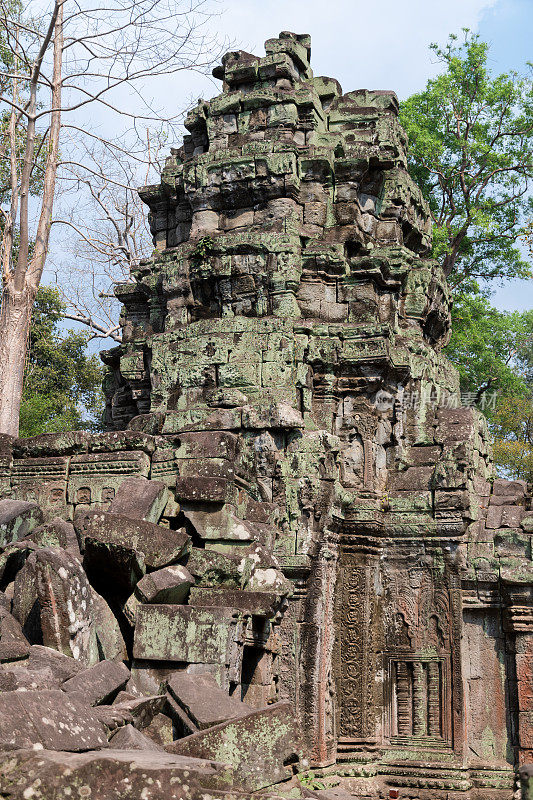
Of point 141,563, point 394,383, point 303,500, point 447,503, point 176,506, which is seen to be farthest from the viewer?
point 394,383

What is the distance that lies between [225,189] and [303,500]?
4.70m

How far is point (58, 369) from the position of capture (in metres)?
22.0

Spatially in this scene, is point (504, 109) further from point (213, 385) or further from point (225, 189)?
point (213, 385)

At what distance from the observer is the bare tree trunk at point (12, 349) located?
14539 mm

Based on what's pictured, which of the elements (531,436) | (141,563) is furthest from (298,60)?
(531,436)

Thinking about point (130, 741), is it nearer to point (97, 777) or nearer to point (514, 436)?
point (97, 777)

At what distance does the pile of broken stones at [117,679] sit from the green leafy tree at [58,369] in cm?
1320

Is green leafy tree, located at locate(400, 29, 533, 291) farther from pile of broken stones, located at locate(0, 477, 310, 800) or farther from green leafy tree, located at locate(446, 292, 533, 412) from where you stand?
pile of broken stones, located at locate(0, 477, 310, 800)

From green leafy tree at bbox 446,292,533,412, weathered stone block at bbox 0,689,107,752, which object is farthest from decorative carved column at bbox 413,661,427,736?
green leafy tree at bbox 446,292,533,412

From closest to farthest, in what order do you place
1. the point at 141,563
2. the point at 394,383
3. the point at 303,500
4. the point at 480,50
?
the point at 141,563
the point at 303,500
the point at 394,383
the point at 480,50

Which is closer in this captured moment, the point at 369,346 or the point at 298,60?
the point at 369,346

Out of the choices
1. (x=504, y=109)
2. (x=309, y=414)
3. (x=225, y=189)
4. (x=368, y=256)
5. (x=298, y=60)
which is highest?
(x=504, y=109)

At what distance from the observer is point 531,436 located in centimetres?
2539

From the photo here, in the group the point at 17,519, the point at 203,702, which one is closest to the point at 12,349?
the point at 17,519
